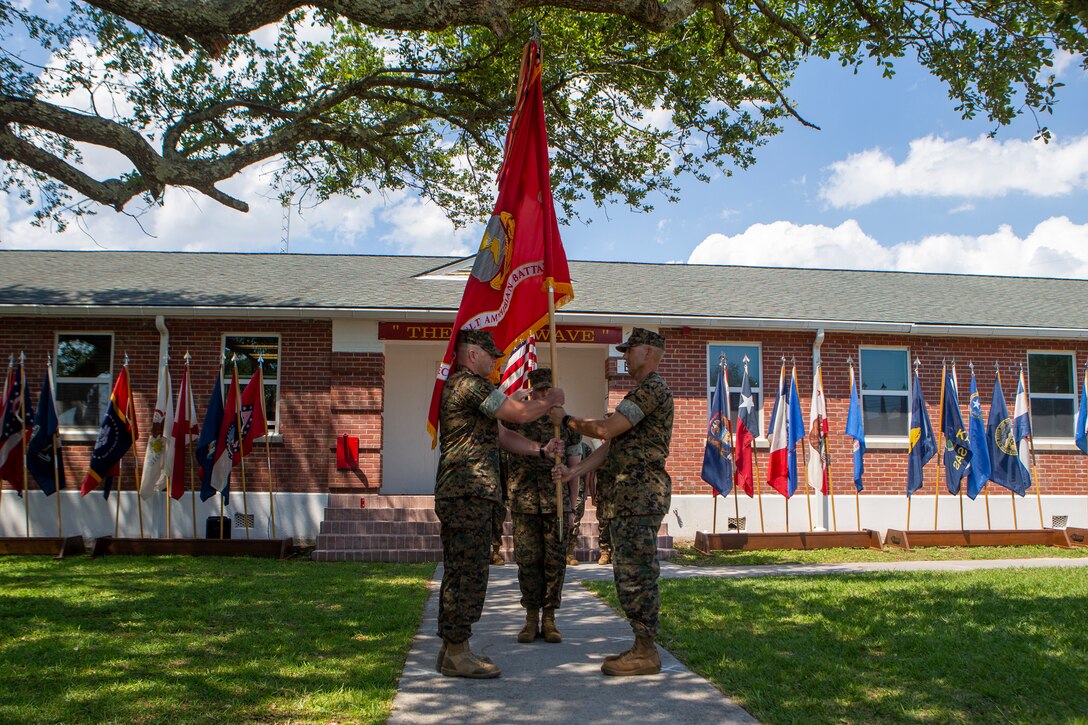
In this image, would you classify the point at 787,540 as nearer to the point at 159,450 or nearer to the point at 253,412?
the point at 253,412

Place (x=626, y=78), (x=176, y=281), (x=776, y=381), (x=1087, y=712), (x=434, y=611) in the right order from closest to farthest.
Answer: (x=1087, y=712)
(x=434, y=611)
(x=626, y=78)
(x=776, y=381)
(x=176, y=281)

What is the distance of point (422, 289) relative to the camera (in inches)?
585

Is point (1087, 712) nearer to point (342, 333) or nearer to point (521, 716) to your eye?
point (521, 716)

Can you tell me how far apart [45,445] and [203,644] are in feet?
26.3

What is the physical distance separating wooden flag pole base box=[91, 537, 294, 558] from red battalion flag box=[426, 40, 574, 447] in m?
6.97

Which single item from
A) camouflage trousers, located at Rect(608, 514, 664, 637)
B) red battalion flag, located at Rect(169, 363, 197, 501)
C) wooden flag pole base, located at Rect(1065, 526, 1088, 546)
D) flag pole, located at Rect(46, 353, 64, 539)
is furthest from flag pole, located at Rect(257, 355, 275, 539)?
wooden flag pole base, located at Rect(1065, 526, 1088, 546)

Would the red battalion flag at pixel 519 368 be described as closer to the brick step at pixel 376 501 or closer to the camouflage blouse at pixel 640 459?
the camouflage blouse at pixel 640 459

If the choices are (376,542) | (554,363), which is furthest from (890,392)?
(554,363)

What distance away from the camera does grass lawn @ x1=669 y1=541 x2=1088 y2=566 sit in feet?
39.0

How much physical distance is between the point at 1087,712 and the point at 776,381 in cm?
1019

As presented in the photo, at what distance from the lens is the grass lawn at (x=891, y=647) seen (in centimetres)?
455

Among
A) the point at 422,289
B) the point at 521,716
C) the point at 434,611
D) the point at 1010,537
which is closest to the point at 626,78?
the point at 422,289

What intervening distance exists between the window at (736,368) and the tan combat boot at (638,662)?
30.5 ft

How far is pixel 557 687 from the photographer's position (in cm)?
499
